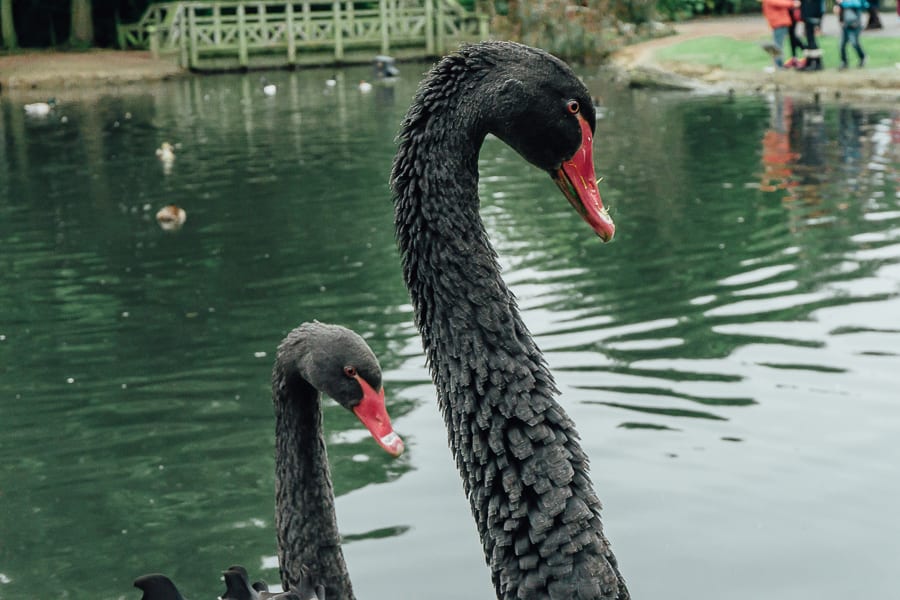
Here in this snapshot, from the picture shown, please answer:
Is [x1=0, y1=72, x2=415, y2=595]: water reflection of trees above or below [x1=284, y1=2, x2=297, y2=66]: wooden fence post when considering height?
below

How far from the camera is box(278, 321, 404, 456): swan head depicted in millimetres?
4109

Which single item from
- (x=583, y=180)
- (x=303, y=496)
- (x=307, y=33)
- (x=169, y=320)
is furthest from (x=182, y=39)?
(x=583, y=180)

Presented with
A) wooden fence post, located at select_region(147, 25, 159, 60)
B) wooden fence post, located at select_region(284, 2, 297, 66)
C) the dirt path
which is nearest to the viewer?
the dirt path

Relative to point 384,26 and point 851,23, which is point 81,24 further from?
point 851,23

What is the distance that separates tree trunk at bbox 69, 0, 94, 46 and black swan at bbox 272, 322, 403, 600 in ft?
87.7

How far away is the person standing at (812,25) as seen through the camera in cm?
1705

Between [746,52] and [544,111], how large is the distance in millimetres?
18494

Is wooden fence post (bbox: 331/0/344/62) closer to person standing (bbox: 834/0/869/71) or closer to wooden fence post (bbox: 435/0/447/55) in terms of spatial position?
wooden fence post (bbox: 435/0/447/55)

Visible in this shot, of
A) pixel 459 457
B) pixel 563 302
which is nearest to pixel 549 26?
pixel 563 302

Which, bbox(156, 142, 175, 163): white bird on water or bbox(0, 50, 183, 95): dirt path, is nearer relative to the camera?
bbox(156, 142, 175, 163): white bird on water

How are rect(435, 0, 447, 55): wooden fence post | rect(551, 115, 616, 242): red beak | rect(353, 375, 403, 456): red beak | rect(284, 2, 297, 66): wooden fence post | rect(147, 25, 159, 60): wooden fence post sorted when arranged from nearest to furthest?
rect(551, 115, 616, 242): red beak → rect(353, 375, 403, 456): red beak → rect(147, 25, 159, 60): wooden fence post → rect(284, 2, 297, 66): wooden fence post → rect(435, 0, 447, 55): wooden fence post

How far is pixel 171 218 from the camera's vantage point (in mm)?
11023

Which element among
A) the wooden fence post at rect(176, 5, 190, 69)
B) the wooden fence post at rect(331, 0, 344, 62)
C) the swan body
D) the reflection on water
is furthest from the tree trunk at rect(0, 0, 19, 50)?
the swan body

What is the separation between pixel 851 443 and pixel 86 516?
10.7 feet
